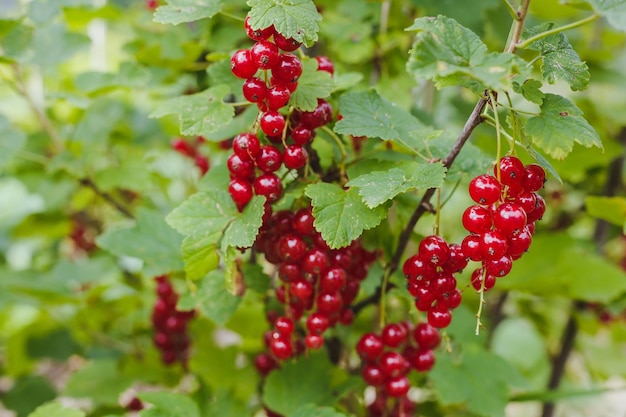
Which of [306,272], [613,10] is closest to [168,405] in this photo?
[306,272]

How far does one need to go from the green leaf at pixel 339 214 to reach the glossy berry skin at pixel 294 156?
0.03 meters

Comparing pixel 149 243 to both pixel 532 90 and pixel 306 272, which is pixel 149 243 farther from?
pixel 532 90

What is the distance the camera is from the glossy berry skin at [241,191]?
74 centimetres

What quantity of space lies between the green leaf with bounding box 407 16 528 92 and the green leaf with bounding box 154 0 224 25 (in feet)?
0.94

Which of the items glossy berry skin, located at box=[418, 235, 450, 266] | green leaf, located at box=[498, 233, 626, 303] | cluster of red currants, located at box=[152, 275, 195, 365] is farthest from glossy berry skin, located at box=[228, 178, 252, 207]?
green leaf, located at box=[498, 233, 626, 303]

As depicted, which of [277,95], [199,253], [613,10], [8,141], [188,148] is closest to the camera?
[613,10]

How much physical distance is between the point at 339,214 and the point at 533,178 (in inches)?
8.7

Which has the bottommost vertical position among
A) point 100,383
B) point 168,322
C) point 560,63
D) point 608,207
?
point 100,383

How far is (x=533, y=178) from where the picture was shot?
65cm

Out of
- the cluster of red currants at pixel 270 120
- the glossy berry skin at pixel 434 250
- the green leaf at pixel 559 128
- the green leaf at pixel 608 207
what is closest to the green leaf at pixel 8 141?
the cluster of red currants at pixel 270 120

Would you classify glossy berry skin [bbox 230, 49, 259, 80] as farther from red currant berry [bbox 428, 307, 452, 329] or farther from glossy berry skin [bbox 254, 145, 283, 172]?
red currant berry [bbox 428, 307, 452, 329]

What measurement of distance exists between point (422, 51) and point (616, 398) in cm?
270

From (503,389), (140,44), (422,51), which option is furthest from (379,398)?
(140,44)

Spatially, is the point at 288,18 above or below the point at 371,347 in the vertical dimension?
above
